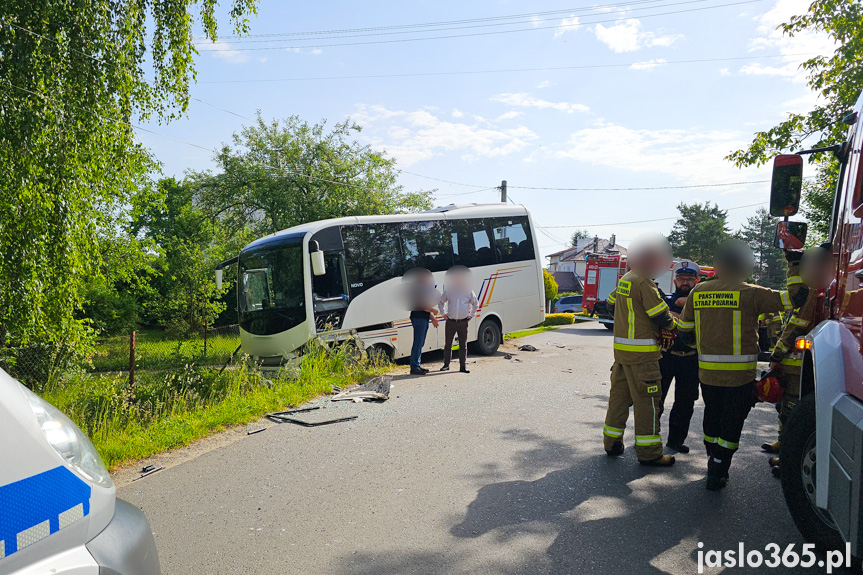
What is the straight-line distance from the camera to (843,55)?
10.6 metres

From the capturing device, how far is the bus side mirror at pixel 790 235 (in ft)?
17.8

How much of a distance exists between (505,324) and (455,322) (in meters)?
4.11

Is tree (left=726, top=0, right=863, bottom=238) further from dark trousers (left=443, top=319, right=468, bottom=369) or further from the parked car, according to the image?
the parked car

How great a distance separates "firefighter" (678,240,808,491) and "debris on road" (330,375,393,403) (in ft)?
15.2

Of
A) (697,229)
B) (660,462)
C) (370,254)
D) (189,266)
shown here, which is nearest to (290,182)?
(189,266)

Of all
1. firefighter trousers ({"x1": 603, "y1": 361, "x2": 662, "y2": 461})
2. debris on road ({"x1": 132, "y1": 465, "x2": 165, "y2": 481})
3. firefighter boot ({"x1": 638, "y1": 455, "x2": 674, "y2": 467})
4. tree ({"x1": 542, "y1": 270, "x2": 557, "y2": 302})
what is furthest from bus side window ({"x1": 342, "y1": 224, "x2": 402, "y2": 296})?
tree ({"x1": 542, "y1": 270, "x2": 557, "y2": 302})

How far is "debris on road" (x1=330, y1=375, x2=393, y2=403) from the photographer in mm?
8461

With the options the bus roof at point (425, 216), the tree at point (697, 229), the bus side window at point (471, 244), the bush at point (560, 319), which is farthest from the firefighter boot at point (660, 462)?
the tree at point (697, 229)

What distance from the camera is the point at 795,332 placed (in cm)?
492

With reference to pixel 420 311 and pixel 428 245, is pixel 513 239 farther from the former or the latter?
pixel 420 311

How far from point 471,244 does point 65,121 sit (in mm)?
8873

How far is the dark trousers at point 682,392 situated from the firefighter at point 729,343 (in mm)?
883

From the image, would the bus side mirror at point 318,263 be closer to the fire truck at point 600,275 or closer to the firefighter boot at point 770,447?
the firefighter boot at point 770,447

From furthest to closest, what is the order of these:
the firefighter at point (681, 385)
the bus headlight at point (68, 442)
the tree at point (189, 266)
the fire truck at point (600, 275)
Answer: the fire truck at point (600, 275) → the tree at point (189, 266) → the firefighter at point (681, 385) → the bus headlight at point (68, 442)
